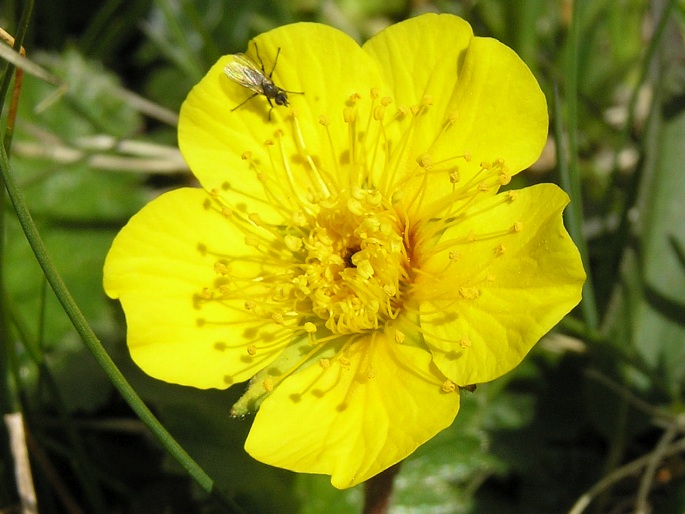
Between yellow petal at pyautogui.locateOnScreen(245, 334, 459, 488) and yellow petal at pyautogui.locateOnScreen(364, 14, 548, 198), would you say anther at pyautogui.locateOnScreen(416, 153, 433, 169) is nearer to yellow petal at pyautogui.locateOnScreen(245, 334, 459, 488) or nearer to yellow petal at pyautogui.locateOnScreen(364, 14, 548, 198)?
yellow petal at pyautogui.locateOnScreen(364, 14, 548, 198)

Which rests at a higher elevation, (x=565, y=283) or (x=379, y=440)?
(x=565, y=283)

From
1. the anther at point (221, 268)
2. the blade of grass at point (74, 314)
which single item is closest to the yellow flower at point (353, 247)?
the anther at point (221, 268)

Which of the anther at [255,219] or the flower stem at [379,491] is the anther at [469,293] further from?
the anther at [255,219]

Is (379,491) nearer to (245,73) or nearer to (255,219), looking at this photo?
(255,219)

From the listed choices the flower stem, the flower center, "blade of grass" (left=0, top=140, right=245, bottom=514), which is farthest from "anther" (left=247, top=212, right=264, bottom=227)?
the flower stem

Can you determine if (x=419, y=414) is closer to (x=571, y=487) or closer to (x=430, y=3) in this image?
(x=571, y=487)

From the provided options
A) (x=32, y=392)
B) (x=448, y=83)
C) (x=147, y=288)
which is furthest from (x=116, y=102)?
(x=448, y=83)
